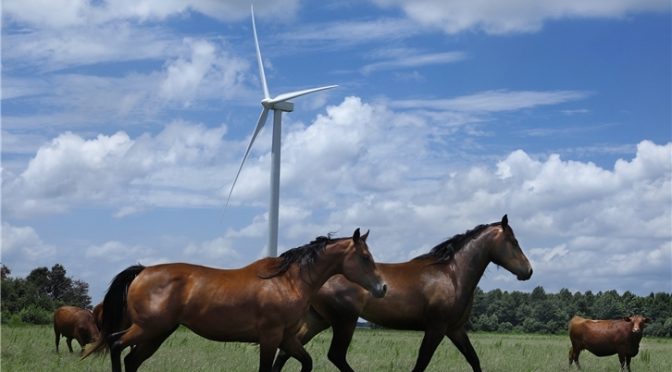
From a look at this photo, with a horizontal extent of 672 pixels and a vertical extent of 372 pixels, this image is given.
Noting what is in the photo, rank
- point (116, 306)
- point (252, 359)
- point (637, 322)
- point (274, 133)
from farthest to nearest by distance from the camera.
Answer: point (274, 133) < point (637, 322) < point (252, 359) < point (116, 306)

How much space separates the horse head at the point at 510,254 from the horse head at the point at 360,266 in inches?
111

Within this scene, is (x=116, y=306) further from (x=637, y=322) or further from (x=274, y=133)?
(x=274, y=133)

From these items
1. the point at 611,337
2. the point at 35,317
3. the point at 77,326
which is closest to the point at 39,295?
the point at 35,317

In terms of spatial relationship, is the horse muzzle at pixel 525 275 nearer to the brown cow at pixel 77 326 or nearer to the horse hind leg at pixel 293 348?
the horse hind leg at pixel 293 348

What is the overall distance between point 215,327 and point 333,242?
1.79 metres

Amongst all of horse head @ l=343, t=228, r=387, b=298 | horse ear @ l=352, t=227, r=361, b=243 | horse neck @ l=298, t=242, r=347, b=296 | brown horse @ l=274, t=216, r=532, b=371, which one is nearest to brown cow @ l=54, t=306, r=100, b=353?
brown horse @ l=274, t=216, r=532, b=371

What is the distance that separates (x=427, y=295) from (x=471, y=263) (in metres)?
0.88

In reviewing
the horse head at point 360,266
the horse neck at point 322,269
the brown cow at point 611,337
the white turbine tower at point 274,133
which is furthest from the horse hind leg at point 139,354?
the white turbine tower at point 274,133

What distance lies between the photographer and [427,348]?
13297 millimetres

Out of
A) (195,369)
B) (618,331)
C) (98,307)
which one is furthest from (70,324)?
(618,331)

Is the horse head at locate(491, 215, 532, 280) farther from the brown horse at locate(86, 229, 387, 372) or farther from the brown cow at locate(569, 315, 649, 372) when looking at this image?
the brown cow at locate(569, 315, 649, 372)

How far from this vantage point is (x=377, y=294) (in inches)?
470

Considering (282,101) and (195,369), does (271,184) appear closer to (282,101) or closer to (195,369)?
(282,101)

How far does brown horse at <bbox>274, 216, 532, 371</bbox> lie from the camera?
521 inches
